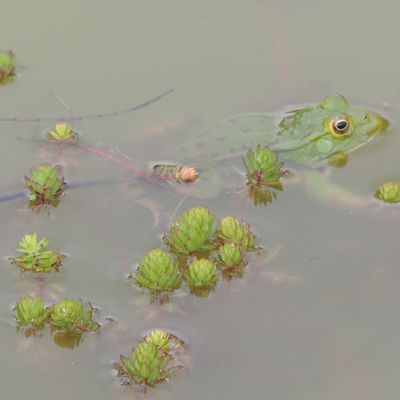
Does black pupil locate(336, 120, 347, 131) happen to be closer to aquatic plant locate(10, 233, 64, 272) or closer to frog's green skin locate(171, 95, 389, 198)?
frog's green skin locate(171, 95, 389, 198)

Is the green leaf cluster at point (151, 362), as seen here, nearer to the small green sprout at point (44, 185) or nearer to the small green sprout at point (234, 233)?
the small green sprout at point (234, 233)

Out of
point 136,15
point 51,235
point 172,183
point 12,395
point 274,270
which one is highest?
point 136,15

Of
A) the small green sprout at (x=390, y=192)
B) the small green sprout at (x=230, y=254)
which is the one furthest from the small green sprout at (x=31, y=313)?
the small green sprout at (x=390, y=192)

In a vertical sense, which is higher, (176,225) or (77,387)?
(176,225)

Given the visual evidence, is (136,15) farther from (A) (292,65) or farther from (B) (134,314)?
(B) (134,314)

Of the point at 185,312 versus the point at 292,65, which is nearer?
the point at 185,312

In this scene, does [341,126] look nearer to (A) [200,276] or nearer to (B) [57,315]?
(A) [200,276]

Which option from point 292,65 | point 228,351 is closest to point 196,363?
point 228,351
